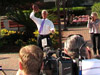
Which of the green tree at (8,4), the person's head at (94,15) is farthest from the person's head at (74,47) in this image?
the green tree at (8,4)

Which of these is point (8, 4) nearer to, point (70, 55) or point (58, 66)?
point (70, 55)

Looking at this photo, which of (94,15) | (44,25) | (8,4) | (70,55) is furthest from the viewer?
(8,4)

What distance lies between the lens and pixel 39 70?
244 cm

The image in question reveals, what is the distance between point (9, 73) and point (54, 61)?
3.82m

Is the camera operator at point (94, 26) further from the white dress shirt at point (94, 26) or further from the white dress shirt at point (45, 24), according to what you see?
the white dress shirt at point (45, 24)

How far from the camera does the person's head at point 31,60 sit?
7.68ft

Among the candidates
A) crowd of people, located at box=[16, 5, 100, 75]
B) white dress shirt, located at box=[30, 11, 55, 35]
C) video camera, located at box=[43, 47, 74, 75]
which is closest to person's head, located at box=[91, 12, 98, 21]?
white dress shirt, located at box=[30, 11, 55, 35]

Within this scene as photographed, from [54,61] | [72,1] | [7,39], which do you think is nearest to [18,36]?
[7,39]

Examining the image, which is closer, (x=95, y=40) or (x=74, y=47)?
(x=74, y=47)

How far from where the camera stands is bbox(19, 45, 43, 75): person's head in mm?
2340

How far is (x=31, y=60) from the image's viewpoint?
233 cm

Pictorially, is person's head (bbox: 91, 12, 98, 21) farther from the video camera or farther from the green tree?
the green tree

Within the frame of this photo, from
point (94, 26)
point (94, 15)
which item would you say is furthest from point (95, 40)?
point (94, 15)

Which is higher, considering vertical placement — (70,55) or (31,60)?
(31,60)
